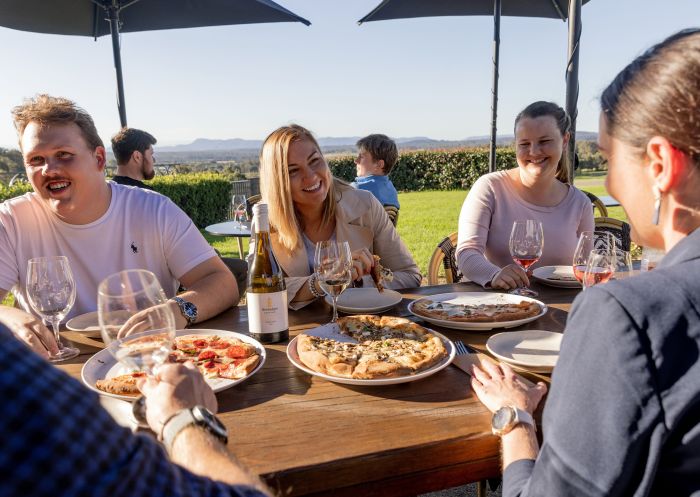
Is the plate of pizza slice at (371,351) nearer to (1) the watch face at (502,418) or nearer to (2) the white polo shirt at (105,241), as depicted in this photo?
(1) the watch face at (502,418)

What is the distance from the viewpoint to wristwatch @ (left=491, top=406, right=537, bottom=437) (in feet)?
4.14

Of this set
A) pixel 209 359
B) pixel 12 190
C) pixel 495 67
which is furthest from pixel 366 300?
pixel 12 190

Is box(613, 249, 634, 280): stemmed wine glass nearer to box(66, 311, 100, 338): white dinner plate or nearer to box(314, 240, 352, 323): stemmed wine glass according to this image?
box(314, 240, 352, 323): stemmed wine glass

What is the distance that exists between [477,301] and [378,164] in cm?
499

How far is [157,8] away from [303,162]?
4.11 metres

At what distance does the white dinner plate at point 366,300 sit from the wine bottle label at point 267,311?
0.38 m

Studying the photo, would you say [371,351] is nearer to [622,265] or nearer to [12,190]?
[622,265]

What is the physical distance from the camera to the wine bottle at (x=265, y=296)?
1.87 meters

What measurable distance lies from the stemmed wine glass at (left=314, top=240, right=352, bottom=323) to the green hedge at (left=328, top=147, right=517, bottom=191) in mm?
21037

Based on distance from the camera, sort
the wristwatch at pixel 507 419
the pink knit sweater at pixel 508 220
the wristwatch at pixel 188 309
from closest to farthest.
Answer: the wristwatch at pixel 507 419, the wristwatch at pixel 188 309, the pink knit sweater at pixel 508 220

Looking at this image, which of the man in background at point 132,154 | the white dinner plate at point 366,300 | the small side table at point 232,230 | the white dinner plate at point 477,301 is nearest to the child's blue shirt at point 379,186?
the small side table at point 232,230

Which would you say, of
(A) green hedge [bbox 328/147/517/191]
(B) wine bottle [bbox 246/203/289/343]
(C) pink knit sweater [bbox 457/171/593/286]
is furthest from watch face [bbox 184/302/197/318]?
(A) green hedge [bbox 328/147/517/191]

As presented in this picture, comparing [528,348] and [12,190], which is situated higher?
[12,190]

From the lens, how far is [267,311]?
73.6 inches
